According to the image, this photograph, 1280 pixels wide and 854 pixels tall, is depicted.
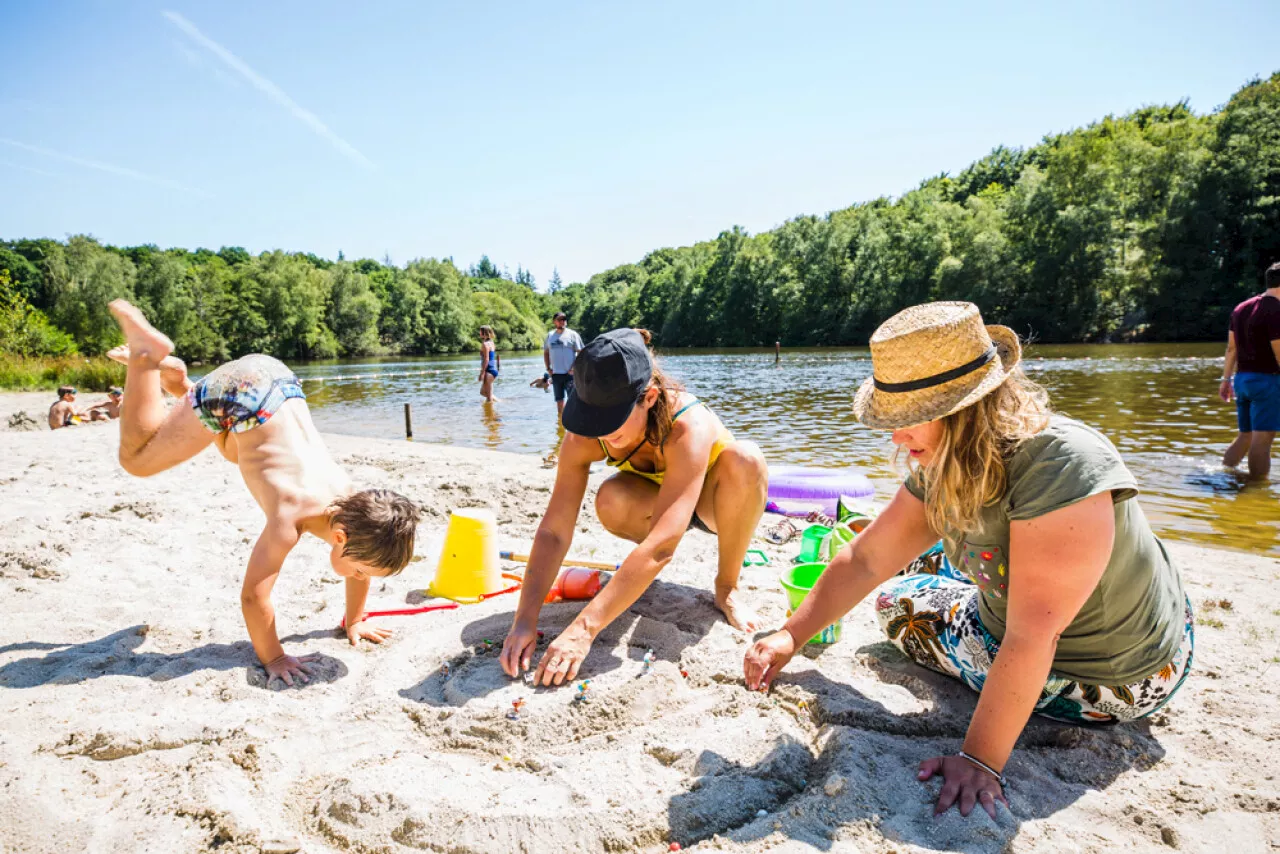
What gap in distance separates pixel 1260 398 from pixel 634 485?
6749 mm

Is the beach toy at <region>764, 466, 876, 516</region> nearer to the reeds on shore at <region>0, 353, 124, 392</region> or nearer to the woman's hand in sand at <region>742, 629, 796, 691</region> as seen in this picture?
the woman's hand in sand at <region>742, 629, 796, 691</region>

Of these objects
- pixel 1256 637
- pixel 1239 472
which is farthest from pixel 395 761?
pixel 1239 472

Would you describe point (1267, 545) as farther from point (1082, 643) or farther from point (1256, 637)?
point (1082, 643)

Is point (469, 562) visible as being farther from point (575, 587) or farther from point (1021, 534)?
point (1021, 534)

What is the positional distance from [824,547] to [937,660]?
3.89 ft

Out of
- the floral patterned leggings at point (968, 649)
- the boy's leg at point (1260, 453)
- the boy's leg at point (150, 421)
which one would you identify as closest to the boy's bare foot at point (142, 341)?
the boy's leg at point (150, 421)

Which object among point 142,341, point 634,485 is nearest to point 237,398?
point 142,341

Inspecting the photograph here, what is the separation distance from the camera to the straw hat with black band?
174 cm

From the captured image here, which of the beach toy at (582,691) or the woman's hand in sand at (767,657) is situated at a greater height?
the woman's hand in sand at (767,657)

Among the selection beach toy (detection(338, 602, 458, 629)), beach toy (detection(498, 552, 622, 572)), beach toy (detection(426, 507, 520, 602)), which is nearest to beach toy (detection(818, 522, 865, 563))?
beach toy (detection(498, 552, 622, 572))

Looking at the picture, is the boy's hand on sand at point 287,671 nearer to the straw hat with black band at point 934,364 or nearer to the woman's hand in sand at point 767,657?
the woman's hand in sand at point 767,657

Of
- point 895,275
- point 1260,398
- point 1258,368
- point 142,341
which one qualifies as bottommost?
point 1260,398

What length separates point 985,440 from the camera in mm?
1755

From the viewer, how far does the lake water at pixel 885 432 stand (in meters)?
6.20
